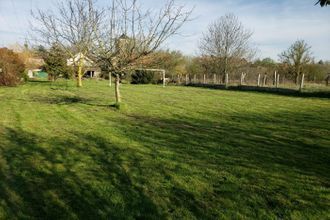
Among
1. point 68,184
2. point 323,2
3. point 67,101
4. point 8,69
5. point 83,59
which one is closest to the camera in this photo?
point 68,184

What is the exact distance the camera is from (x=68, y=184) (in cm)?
527

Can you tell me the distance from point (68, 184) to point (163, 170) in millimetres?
1548

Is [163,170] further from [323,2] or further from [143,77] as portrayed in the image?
[143,77]

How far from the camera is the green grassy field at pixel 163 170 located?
4.44 m

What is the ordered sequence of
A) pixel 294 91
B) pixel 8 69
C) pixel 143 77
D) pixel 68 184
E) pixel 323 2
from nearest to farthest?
pixel 68 184 < pixel 323 2 < pixel 294 91 < pixel 8 69 < pixel 143 77

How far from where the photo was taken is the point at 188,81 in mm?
46219

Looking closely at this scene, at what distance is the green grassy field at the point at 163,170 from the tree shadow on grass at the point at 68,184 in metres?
0.01

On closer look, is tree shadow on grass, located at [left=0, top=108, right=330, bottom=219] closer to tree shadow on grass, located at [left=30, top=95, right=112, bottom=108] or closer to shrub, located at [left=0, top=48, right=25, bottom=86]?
tree shadow on grass, located at [left=30, top=95, right=112, bottom=108]

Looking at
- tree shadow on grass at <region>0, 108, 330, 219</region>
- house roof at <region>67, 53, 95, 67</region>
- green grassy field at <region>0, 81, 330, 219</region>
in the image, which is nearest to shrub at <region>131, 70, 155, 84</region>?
house roof at <region>67, 53, 95, 67</region>

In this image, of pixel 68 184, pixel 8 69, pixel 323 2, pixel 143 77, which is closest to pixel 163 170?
pixel 68 184

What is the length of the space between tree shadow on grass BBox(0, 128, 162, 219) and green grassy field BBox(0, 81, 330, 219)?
0.01 meters

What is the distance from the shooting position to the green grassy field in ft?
14.6

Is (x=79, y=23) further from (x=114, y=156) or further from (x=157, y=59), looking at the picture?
(x=114, y=156)

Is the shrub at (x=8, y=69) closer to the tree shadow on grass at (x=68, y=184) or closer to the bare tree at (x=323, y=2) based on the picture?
the tree shadow on grass at (x=68, y=184)
